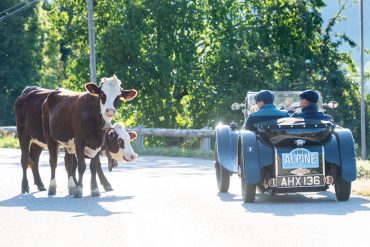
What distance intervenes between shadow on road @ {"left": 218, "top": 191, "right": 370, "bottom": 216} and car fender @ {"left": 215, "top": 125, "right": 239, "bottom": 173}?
0.46 meters

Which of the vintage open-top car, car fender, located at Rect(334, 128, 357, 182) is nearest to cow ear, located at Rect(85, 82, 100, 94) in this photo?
the vintage open-top car

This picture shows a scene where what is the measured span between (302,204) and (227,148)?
242 centimetres

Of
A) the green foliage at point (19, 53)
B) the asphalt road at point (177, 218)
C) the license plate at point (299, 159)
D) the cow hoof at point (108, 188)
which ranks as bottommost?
the asphalt road at point (177, 218)

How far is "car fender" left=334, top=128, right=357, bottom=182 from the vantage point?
15906mm

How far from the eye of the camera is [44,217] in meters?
14.5

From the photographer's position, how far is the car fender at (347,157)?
15906mm

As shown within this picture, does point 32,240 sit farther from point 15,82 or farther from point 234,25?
point 15,82

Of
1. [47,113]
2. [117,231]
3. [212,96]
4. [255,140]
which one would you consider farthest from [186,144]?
[117,231]

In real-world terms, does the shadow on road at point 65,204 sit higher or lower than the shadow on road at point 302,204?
higher

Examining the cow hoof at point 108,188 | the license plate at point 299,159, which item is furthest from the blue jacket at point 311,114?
the cow hoof at point 108,188

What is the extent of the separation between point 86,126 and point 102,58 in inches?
1080

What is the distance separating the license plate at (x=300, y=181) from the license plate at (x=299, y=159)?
14 cm

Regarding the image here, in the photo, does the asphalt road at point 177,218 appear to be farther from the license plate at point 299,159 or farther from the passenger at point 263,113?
the passenger at point 263,113

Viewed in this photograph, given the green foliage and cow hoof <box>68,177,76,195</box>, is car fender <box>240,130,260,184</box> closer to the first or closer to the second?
cow hoof <box>68,177,76,195</box>
